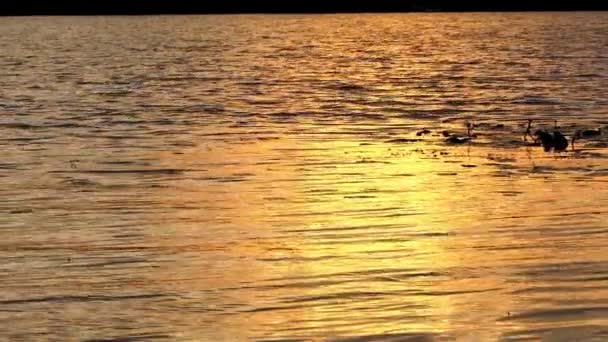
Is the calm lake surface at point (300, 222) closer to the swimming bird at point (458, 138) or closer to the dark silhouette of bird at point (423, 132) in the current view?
the dark silhouette of bird at point (423, 132)

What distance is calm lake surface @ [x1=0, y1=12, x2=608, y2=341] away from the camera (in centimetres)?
1110

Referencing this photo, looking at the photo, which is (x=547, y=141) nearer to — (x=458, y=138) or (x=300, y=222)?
(x=458, y=138)

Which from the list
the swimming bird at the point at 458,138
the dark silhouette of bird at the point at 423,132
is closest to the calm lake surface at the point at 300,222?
the dark silhouette of bird at the point at 423,132

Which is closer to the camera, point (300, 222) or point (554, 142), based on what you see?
point (300, 222)

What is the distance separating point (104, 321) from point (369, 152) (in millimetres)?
12674

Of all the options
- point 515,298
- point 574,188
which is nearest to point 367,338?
point 515,298

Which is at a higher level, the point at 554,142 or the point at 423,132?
the point at 554,142

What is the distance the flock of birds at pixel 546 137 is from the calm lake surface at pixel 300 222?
0.81 feet

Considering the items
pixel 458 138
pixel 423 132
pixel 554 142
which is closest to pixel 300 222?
pixel 554 142

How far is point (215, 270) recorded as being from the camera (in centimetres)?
1294

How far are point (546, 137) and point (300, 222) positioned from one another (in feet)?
29.6

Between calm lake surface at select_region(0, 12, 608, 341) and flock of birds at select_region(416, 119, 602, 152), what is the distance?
247 millimetres

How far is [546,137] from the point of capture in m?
23.5

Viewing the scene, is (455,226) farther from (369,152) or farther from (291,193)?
(369,152)
